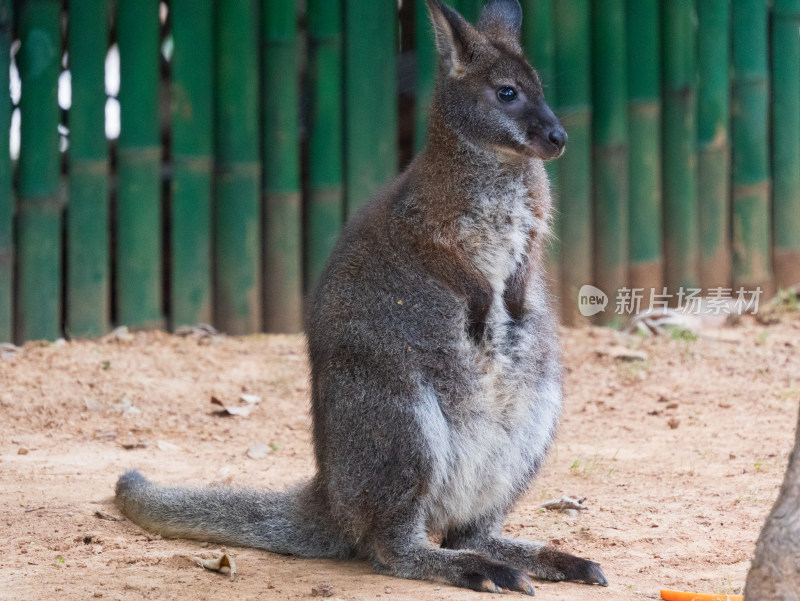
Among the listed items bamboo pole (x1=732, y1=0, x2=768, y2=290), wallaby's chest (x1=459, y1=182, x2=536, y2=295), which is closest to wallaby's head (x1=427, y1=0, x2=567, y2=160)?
wallaby's chest (x1=459, y1=182, x2=536, y2=295)

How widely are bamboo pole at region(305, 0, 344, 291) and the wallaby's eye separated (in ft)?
9.51

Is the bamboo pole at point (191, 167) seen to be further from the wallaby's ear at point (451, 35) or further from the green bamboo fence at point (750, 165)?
the green bamboo fence at point (750, 165)

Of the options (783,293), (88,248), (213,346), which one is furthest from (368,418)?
(783,293)

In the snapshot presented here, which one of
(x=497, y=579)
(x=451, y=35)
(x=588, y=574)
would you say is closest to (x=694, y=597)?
(x=588, y=574)

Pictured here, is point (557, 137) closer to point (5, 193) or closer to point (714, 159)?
point (5, 193)

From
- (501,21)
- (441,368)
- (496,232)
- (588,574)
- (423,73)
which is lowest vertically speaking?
(588,574)

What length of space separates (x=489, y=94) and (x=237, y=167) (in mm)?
2967

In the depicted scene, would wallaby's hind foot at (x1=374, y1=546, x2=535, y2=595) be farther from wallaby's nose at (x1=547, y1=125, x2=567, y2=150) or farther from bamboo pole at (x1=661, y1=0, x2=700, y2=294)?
bamboo pole at (x1=661, y1=0, x2=700, y2=294)

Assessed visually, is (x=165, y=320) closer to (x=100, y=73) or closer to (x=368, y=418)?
(x=100, y=73)

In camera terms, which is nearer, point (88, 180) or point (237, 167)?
point (88, 180)

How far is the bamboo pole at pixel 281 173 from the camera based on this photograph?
21.3 feet

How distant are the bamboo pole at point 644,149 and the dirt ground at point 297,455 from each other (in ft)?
2.12

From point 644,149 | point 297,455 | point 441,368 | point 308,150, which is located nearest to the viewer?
point 441,368

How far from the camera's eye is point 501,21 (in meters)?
4.12
